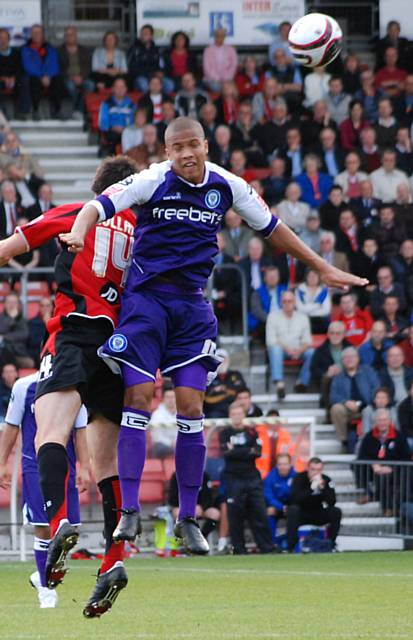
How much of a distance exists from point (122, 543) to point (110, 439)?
0.69m

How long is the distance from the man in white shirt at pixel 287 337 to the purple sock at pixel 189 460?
1165cm

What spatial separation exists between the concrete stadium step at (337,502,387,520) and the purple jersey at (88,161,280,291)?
35.4 ft

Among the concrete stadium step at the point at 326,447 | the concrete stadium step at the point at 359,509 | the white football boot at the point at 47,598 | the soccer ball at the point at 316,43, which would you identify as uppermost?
the soccer ball at the point at 316,43

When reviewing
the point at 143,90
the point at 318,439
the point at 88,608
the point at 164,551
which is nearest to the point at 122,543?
the point at 88,608

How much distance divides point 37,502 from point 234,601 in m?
1.73

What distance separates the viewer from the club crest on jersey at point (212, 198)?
29.9ft

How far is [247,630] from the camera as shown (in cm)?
983

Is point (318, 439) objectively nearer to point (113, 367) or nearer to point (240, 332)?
point (240, 332)

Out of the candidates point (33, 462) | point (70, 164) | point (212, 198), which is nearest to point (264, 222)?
point (212, 198)

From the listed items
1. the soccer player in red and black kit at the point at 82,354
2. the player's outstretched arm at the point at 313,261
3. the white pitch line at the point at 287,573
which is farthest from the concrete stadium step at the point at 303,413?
the player's outstretched arm at the point at 313,261

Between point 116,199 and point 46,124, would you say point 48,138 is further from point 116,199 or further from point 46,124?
point 116,199

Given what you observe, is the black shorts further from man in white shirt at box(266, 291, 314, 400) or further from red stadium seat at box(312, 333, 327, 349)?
red stadium seat at box(312, 333, 327, 349)

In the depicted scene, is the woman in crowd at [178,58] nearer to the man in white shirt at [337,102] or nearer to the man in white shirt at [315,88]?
the man in white shirt at [315,88]

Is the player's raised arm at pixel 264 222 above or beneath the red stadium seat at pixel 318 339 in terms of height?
above
